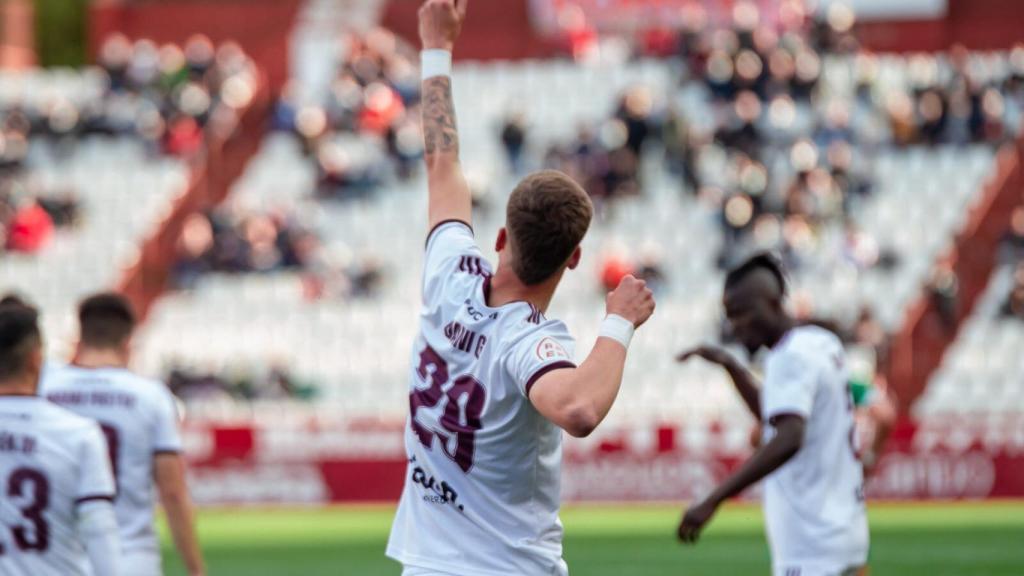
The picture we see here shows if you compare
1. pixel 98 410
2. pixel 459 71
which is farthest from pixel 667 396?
pixel 98 410

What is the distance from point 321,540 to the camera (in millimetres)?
20156

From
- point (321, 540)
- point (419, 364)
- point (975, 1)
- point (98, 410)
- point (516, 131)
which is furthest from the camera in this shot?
point (975, 1)

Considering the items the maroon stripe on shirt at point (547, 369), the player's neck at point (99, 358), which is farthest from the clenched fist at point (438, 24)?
the player's neck at point (99, 358)

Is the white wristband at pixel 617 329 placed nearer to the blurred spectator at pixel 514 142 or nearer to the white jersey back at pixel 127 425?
the white jersey back at pixel 127 425

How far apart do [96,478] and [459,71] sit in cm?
3197

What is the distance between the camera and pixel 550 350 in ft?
18.2

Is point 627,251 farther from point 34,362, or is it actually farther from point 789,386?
point 34,362

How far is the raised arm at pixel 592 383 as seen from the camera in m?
5.30

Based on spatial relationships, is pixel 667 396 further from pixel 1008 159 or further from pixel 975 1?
pixel 975 1

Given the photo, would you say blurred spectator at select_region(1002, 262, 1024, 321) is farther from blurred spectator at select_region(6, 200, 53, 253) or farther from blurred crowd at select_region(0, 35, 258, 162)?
blurred spectator at select_region(6, 200, 53, 253)

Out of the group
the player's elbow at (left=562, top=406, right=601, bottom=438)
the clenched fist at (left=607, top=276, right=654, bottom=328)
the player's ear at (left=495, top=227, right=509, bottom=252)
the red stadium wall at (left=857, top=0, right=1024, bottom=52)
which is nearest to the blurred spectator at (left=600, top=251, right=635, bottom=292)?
the red stadium wall at (left=857, top=0, right=1024, bottom=52)

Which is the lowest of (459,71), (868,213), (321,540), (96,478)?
(321,540)

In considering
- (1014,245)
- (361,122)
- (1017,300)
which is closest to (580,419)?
(1017,300)

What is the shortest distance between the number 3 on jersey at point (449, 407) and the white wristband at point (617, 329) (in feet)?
1.54
